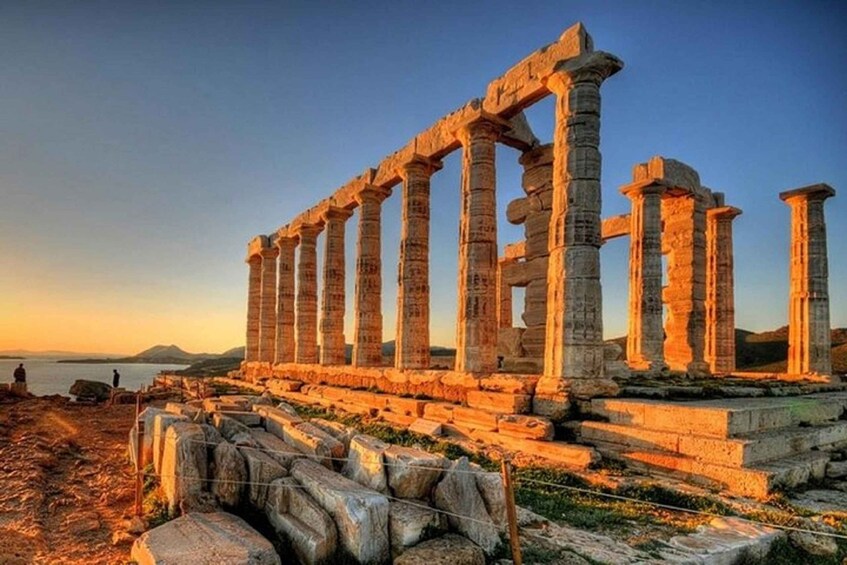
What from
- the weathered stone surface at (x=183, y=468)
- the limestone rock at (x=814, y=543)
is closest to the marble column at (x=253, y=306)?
the weathered stone surface at (x=183, y=468)

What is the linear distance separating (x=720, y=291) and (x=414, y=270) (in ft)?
41.5

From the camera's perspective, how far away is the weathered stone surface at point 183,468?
6164 mm

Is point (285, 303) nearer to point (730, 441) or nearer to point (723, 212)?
point (723, 212)

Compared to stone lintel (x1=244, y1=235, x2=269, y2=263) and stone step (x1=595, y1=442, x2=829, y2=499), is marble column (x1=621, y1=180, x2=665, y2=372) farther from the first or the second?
stone lintel (x1=244, y1=235, x2=269, y2=263)

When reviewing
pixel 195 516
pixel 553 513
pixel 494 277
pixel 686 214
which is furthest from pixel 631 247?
pixel 195 516

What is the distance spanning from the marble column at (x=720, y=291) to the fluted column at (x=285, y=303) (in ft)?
66.0

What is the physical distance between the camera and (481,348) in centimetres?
1433

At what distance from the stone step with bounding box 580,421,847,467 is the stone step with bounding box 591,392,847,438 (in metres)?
0.17

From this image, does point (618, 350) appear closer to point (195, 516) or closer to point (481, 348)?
point (481, 348)

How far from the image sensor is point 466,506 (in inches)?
209

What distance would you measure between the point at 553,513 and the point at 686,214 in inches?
650

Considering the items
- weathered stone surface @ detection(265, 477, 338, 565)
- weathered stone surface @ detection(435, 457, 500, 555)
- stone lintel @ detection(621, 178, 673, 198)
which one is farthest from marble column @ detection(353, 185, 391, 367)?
weathered stone surface @ detection(435, 457, 500, 555)

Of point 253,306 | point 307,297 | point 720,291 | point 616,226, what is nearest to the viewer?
point 720,291

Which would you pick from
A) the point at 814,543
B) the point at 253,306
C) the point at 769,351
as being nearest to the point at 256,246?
the point at 253,306
